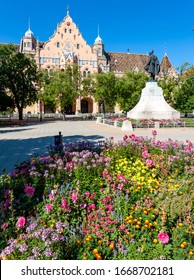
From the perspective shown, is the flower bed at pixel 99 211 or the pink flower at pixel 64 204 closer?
the flower bed at pixel 99 211

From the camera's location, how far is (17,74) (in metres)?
42.9

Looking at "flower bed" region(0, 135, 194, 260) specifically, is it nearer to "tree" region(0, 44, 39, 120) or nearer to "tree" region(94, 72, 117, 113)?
"tree" region(0, 44, 39, 120)

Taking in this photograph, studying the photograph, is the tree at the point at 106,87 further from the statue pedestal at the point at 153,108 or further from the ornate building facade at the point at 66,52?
the ornate building facade at the point at 66,52

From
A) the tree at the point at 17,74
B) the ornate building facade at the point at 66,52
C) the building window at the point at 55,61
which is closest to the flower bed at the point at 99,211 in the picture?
the tree at the point at 17,74

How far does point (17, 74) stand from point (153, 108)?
24271mm

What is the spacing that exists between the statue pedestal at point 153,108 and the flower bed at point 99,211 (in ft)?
78.8

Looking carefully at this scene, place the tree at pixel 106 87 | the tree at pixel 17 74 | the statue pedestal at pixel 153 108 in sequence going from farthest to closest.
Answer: the tree at pixel 106 87 < the tree at pixel 17 74 < the statue pedestal at pixel 153 108

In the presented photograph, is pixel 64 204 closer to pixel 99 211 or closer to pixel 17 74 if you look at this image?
pixel 99 211

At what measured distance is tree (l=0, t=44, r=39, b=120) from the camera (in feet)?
134

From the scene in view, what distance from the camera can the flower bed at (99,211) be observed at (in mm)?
3447

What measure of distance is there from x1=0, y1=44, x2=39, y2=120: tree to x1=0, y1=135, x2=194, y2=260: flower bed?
37.3 metres

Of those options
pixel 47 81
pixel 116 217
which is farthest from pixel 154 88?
pixel 116 217

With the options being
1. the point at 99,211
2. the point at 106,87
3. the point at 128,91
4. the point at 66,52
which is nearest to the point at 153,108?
the point at 128,91

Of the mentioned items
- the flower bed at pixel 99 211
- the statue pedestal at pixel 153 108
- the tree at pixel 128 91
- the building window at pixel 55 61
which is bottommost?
the flower bed at pixel 99 211
